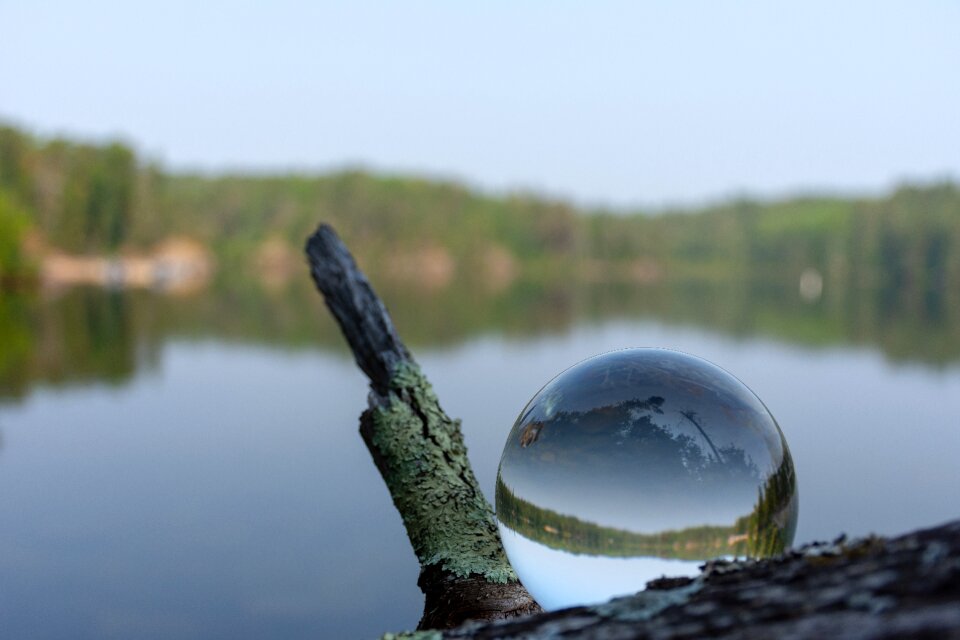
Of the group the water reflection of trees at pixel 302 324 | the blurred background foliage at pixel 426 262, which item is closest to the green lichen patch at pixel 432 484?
the water reflection of trees at pixel 302 324

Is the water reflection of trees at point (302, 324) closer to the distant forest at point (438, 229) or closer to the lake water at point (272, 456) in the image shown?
the lake water at point (272, 456)

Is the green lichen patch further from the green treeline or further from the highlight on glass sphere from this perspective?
the green treeline

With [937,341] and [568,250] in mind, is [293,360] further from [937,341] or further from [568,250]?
[568,250]

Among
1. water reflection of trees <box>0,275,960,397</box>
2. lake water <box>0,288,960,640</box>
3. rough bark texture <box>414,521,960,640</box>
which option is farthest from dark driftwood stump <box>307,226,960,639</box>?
water reflection of trees <box>0,275,960,397</box>

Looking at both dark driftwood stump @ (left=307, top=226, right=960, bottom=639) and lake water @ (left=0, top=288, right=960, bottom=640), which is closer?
dark driftwood stump @ (left=307, top=226, right=960, bottom=639)

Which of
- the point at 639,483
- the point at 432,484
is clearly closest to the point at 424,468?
the point at 432,484

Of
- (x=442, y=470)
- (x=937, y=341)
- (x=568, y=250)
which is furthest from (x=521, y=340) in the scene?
(x=568, y=250)
